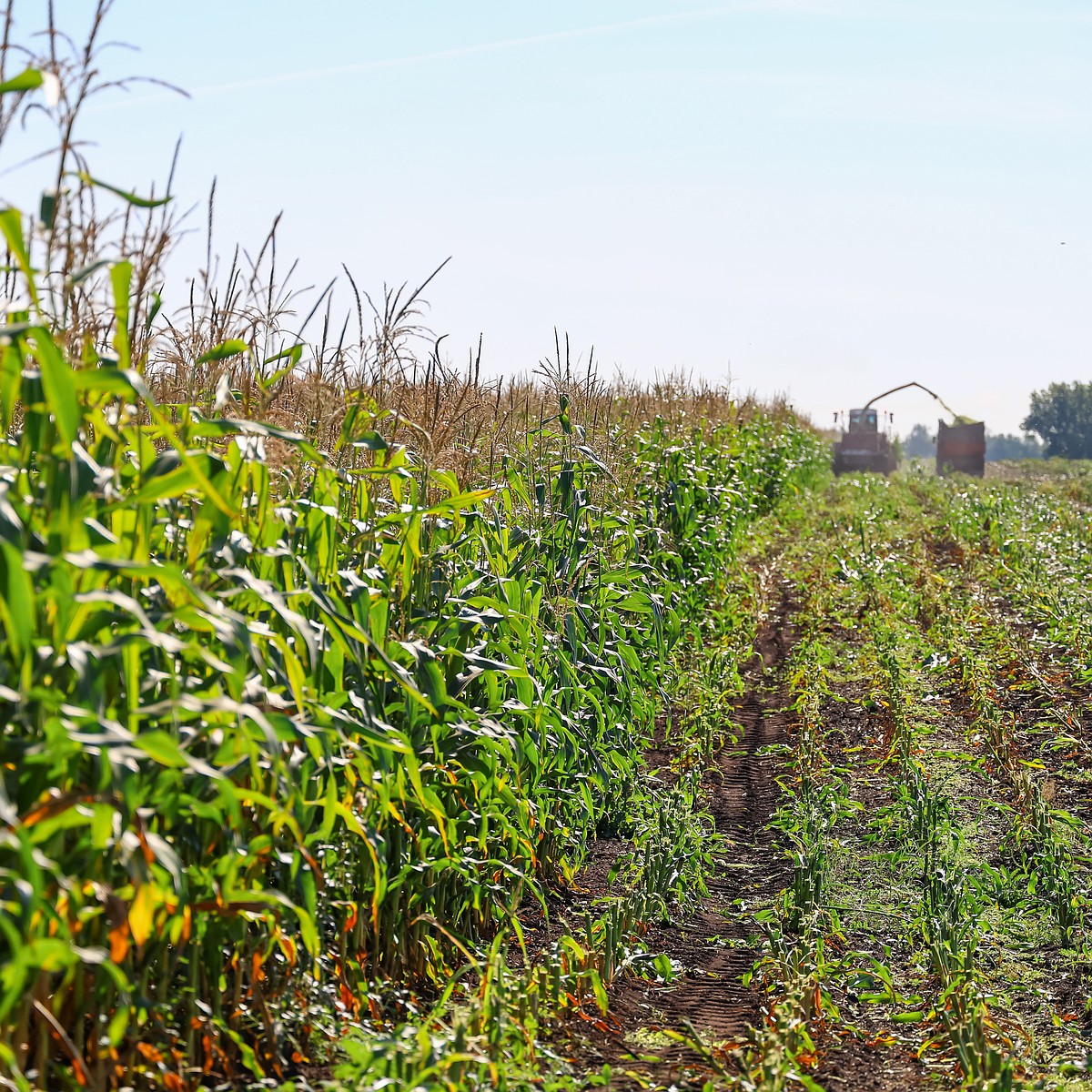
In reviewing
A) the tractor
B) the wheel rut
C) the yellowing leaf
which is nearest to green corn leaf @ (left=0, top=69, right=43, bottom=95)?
the yellowing leaf

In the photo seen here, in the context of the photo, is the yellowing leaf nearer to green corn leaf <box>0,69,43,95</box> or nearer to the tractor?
green corn leaf <box>0,69,43,95</box>

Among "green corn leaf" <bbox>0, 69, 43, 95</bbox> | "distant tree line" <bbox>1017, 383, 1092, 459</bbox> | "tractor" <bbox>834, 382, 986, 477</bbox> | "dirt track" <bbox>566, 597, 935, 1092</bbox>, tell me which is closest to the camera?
"green corn leaf" <bbox>0, 69, 43, 95</bbox>

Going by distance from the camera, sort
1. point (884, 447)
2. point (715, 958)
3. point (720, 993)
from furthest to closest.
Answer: point (884, 447) < point (715, 958) < point (720, 993)

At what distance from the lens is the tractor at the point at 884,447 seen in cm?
3262

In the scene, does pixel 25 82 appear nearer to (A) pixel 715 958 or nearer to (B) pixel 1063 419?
(A) pixel 715 958

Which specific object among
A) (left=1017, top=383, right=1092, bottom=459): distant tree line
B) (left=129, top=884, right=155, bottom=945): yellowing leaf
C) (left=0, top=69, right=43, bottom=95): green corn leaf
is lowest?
(left=129, top=884, right=155, bottom=945): yellowing leaf

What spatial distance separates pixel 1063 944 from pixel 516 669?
2391 millimetres

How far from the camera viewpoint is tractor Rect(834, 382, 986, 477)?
32.6 metres

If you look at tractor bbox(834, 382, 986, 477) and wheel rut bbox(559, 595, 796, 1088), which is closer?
wheel rut bbox(559, 595, 796, 1088)

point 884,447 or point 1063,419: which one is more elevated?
point 1063,419

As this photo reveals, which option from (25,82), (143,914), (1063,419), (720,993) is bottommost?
(720,993)

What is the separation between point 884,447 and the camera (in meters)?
33.5

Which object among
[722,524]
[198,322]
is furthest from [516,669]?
[722,524]

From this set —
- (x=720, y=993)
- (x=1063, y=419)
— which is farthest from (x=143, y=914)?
(x=1063, y=419)
